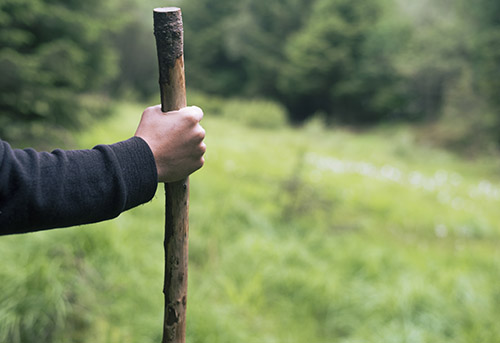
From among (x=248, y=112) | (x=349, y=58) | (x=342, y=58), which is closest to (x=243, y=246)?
(x=248, y=112)

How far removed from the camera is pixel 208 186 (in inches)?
259

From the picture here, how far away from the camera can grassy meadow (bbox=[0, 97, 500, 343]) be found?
319 cm

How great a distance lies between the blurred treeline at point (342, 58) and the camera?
1825cm

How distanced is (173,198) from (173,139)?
0.87 feet

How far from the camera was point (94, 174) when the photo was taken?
1189 millimetres

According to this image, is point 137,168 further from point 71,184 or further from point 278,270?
point 278,270

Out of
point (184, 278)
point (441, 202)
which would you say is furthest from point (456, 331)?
point (441, 202)

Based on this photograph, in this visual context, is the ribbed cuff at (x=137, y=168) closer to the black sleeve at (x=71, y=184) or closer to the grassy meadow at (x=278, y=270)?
the black sleeve at (x=71, y=184)

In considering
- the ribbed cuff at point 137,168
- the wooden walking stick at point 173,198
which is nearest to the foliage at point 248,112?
the wooden walking stick at point 173,198

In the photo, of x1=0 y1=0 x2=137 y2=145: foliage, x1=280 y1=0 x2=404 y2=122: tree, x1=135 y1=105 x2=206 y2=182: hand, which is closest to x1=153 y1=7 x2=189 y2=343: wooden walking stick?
x1=135 y1=105 x2=206 y2=182: hand

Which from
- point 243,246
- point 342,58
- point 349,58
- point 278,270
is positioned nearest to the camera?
point 278,270

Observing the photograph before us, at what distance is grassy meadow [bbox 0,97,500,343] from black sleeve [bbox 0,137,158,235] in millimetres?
1470

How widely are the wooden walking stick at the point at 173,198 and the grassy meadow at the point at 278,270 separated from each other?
1187 mm

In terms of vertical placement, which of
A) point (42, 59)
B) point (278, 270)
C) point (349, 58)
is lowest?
point (349, 58)
